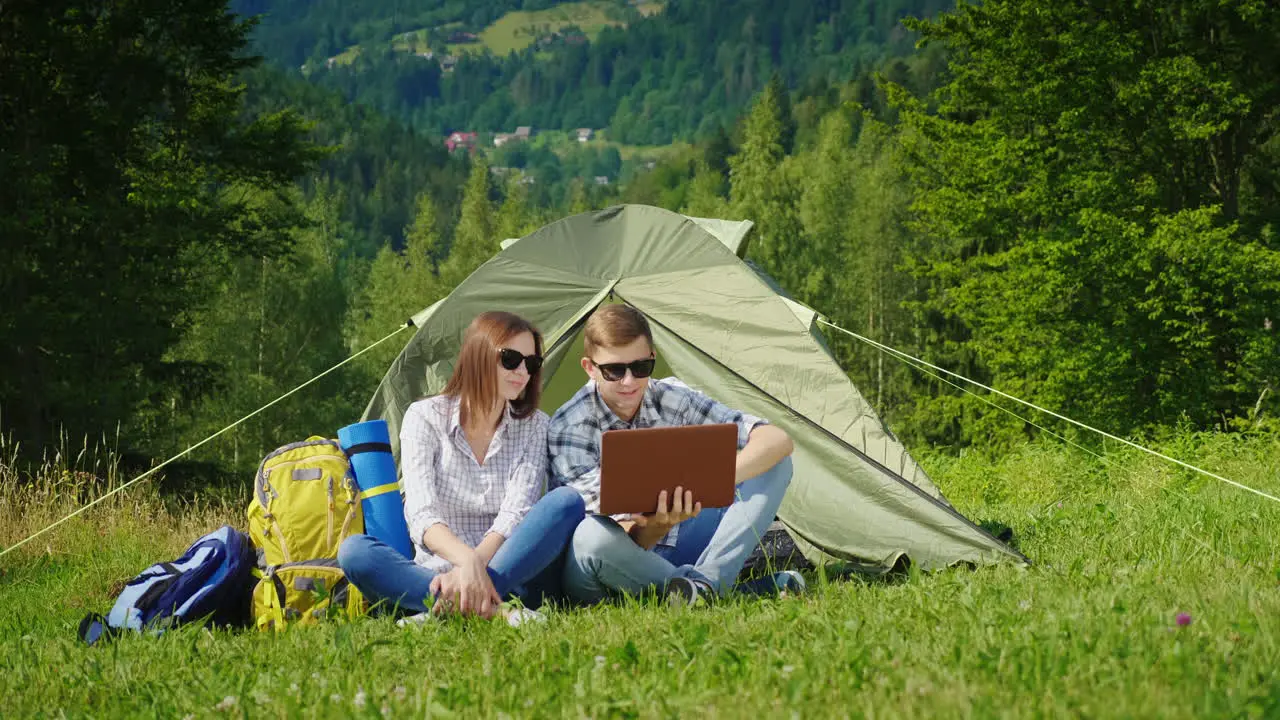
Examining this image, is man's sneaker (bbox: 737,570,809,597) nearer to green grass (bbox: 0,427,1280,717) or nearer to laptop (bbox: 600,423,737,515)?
green grass (bbox: 0,427,1280,717)

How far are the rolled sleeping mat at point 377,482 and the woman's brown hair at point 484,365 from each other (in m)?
0.37

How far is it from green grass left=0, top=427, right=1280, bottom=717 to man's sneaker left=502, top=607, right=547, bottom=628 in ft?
0.19

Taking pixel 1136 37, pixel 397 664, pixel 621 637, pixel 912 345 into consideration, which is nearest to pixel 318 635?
pixel 397 664

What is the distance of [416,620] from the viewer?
344cm

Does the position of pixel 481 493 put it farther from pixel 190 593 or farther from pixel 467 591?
pixel 190 593

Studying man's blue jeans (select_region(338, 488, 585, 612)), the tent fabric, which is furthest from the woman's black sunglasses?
the tent fabric

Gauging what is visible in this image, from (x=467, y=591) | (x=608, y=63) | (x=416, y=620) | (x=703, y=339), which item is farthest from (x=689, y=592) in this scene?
(x=608, y=63)

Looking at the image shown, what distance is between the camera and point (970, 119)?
18.2 m

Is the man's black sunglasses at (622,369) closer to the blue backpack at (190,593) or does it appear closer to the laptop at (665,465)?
the laptop at (665,465)

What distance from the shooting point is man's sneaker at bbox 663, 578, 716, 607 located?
3.53m

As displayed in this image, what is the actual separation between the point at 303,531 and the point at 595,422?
104cm

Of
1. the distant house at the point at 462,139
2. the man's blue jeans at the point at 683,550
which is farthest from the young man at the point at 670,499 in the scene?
the distant house at the point at 462,139

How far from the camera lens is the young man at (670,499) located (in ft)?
11.8

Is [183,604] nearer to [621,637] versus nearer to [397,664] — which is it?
[397,664]
